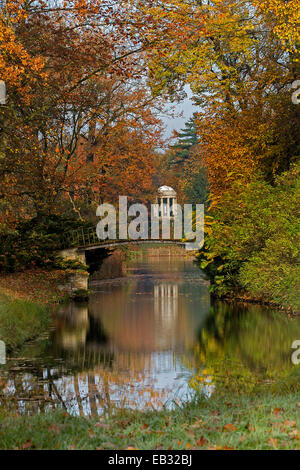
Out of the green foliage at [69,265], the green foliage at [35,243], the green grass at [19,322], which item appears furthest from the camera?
the green foliage at [69,265]

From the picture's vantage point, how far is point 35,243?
28.8 metres

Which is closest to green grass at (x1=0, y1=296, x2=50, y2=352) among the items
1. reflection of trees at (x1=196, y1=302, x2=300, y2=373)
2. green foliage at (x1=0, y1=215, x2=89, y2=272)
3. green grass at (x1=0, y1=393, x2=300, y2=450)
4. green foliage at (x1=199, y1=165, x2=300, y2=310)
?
reflection of trees at (x1=196, y1=302, x2=300, y2=373)

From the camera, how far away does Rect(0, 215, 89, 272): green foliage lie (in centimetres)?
2732

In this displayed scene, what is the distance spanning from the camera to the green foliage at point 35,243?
89.6ft

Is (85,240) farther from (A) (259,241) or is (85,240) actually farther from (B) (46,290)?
(A) (259,241)

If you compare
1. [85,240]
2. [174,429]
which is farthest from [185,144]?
[174,429]

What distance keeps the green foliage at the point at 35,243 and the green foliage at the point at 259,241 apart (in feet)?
22.4

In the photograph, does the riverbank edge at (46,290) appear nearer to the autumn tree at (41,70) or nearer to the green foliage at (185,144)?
the autumn tree at (41,70)

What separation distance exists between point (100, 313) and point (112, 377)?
38.4 feet

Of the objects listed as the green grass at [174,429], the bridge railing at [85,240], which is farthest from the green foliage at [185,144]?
the green grass at [174,429]

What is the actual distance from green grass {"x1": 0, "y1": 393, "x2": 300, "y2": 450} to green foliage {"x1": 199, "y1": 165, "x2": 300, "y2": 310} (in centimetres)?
1420

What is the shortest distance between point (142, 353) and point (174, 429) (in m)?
9.94

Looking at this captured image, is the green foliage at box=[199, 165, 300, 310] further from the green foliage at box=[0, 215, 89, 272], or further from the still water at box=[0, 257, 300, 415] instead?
the green foliage at box=[0, 215, 89, 272]
